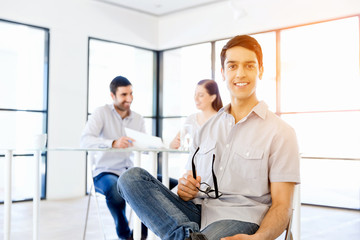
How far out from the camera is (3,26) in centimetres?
523

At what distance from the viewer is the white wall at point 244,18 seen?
510cm

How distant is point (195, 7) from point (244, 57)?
5.13 meters

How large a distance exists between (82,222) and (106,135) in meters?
1.18

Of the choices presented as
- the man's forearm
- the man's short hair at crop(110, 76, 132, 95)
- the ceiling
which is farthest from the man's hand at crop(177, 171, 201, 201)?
the ceiling

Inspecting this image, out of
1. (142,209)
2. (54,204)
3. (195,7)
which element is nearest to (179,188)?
(142,209)

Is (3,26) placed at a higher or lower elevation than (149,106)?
higher

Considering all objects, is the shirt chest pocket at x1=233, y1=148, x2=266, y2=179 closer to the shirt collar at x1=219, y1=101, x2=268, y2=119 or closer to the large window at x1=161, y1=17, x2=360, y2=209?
the shirt collar at x1=219, y1=101, x2=268, y2=119

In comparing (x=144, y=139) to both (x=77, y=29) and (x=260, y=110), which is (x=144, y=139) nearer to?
(x=260, y=110)

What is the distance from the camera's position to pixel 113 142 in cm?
272

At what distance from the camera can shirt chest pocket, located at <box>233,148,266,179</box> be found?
4.73 feet

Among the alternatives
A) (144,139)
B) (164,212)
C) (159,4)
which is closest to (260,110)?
(164,212)

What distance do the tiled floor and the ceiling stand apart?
3088 millimetres

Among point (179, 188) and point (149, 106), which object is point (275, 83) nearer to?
point (149, 106)

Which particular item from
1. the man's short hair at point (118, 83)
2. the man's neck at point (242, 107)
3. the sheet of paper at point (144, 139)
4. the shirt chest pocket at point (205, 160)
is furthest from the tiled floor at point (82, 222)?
the man's neck at point (242, 107)
